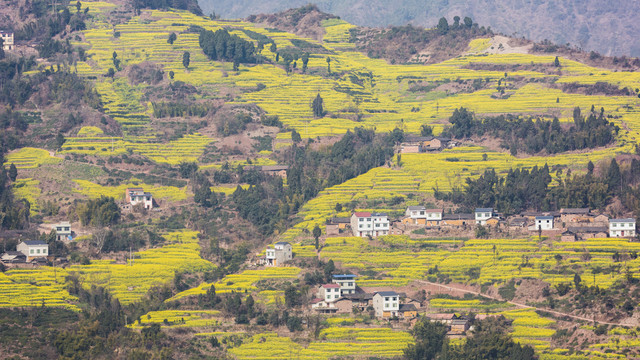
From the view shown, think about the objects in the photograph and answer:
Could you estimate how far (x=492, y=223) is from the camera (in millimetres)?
98188

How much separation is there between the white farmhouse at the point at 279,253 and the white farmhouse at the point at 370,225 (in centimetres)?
677

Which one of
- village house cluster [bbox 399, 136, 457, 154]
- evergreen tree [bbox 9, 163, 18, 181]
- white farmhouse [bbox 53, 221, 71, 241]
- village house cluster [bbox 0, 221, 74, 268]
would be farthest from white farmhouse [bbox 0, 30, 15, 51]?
village house cluster [bbox 399, 136, 457, 154]

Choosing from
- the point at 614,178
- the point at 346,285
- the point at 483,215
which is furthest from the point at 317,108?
the point at 346,285

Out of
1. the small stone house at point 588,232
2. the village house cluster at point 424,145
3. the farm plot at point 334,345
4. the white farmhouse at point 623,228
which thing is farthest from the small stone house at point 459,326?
the village house cluster at point 424,145

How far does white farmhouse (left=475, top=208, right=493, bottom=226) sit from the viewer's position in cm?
9819

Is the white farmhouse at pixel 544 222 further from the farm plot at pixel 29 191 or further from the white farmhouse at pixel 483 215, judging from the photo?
the farm plot at pixel 29 191

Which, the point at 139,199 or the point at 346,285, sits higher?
the point at 139,199

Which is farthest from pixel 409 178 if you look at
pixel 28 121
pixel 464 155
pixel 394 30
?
pixel 394 30

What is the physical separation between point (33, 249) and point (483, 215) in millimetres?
39319

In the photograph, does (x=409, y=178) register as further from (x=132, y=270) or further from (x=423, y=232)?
(x=132, y=270)

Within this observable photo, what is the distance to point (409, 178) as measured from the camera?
10800cm

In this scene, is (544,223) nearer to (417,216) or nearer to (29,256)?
(417,216)

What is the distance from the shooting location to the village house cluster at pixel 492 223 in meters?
94.8

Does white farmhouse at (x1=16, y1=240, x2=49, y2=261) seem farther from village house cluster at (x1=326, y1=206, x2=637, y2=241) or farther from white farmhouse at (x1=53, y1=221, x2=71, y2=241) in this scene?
village house cluster at (x1=326, y1=206, x2=637, y2=241)
